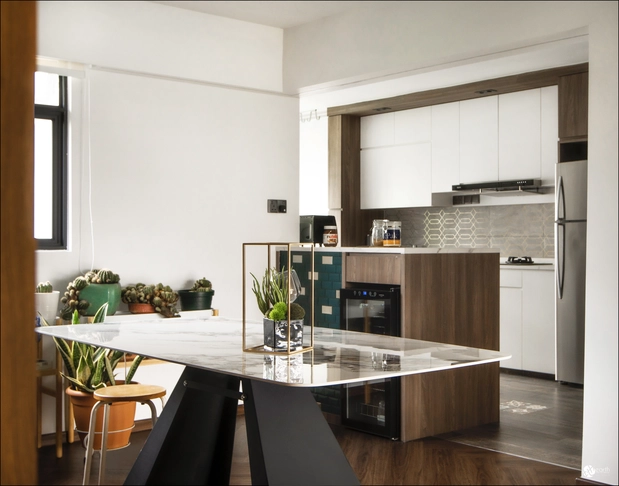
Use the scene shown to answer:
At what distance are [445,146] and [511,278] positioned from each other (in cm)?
134

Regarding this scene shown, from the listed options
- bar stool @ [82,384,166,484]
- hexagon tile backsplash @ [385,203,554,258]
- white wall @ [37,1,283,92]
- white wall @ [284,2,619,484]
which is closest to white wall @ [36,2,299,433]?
white wall @ [37,1,283,92]

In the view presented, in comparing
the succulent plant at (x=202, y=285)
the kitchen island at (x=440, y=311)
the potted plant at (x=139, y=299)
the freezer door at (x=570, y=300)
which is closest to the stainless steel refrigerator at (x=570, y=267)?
the freezer door at (x=570, y=300)

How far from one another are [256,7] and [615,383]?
294 cm

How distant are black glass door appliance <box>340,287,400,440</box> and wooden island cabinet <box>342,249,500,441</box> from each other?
52mm

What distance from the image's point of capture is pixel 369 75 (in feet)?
14.2

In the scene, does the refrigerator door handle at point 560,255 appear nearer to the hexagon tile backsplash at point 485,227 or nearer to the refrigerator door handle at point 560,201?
the refrigerator door handle at point 560,201

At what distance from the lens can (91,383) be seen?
3602 millimetres

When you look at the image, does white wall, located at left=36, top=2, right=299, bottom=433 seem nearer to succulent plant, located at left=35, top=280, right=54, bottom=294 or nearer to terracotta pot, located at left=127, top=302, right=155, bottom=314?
succulent plant, located at left=35, top=280, right=54, bottom=294

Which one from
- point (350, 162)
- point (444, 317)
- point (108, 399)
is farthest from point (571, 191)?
point (108, 399)

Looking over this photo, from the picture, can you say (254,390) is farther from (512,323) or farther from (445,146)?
(445,146)

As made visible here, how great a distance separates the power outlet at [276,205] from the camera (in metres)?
4.88

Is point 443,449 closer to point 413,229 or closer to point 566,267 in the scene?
point 566,267

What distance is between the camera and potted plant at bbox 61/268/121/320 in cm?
391

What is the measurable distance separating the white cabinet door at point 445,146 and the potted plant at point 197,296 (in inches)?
112
